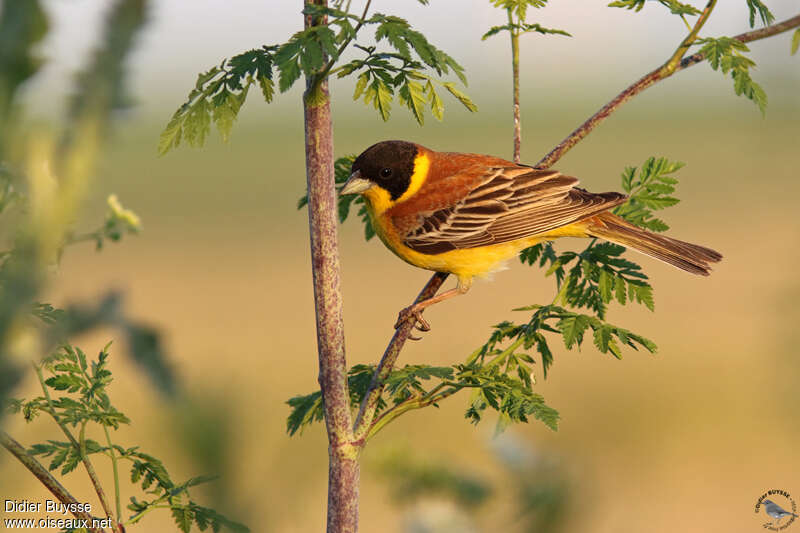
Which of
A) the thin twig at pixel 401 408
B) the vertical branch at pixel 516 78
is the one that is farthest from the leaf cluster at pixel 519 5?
the thin twig at pixel 401 408

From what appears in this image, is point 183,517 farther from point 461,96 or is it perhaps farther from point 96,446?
point 461,96

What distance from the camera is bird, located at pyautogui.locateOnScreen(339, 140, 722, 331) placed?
5180 mm

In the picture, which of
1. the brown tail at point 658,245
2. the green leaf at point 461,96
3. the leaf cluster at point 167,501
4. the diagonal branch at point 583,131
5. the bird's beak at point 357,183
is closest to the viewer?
the leaf cluster at point 167,501

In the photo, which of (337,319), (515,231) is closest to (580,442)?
(515,231)

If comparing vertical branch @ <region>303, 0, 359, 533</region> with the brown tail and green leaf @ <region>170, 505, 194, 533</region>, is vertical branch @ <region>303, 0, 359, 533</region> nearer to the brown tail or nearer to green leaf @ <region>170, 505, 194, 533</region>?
green leaf @ <region>170, 505, 194, 533</region>

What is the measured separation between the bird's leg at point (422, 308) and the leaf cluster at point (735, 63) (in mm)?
1390

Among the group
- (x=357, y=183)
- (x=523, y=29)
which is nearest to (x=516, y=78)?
(x=523, y=29)

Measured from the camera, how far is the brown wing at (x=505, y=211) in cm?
521

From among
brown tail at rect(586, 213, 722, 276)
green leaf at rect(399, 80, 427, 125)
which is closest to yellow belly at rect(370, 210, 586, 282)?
brown tail at rect(586, 213, 722, 276)

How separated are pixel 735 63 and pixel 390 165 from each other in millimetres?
2958

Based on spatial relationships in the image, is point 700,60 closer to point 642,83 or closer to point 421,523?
point 642,83

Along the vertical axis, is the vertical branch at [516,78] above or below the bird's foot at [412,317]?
above

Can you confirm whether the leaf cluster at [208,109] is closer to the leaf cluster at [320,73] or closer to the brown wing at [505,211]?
the leaf cluster at [320,73]

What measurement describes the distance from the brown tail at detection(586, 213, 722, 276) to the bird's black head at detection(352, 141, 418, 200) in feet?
4.19
